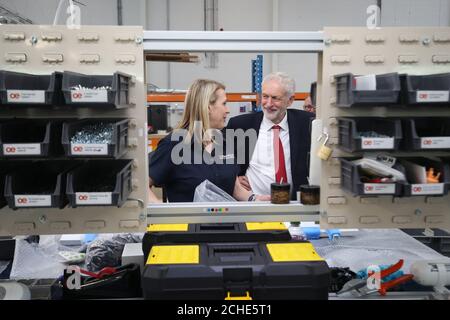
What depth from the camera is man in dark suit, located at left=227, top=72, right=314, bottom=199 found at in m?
2.14

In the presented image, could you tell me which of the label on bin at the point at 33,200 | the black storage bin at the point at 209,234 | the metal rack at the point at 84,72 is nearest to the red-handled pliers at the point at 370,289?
the black storage bin at the point at 209,234

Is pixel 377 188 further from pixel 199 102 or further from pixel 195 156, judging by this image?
pixel 199 102

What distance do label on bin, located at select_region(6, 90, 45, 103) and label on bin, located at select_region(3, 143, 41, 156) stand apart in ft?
0.36

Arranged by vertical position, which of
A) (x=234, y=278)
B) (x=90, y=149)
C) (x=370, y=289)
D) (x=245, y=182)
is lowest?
(x=370, y=289)

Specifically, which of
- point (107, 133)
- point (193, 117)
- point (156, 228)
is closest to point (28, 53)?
point (107, 133)

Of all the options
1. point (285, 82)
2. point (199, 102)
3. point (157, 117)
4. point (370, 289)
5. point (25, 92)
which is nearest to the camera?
point (25, 92)

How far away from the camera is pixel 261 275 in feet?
3.21

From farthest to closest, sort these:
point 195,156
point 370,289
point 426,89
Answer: point 195,156 < point 370,289 < point 426,89

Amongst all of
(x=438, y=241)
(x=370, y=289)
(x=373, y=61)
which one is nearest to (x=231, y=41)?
(x=373, y=61)

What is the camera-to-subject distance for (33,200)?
0.99 metres

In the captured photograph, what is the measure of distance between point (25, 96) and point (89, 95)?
0.51 ft

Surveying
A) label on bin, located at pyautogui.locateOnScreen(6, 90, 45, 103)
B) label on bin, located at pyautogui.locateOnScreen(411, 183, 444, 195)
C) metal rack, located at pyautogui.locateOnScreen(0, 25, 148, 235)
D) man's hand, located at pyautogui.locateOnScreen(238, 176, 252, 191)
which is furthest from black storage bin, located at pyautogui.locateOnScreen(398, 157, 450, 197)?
man's hand, located at pyautogui.locateOnScreen(238, 176, 252, 191)

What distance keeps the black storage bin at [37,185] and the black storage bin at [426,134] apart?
0.93 metres

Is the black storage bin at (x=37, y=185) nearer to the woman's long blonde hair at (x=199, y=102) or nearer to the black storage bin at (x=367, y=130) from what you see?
the black storage bin at (x=367, y=130)
